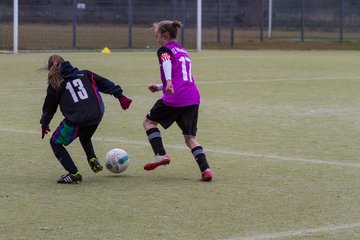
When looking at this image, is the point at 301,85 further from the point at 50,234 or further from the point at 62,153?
the point at 50,234

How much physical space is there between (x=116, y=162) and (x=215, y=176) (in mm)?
919

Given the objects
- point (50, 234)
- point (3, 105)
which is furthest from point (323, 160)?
point (3, 105)

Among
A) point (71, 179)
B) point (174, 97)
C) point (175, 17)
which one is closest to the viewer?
point (71, 179)

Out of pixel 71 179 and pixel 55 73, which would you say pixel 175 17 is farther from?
pixel 71 179

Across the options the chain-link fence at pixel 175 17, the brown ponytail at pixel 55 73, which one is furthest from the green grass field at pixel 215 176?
the chain-link fence at pixel 175 17

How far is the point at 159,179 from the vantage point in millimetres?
8266

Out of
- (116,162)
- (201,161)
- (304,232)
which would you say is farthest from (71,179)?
(304,232)

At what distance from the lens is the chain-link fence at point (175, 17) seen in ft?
109

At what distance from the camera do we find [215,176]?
839cm

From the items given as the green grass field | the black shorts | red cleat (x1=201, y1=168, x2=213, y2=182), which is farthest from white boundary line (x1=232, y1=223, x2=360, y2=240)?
the black shorts

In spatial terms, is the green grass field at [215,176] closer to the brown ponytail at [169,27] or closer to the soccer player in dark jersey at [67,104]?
the soccer player in dark jersey at [67,104]

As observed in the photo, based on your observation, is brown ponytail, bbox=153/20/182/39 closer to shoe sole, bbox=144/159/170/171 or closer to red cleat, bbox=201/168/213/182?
shoe sole, bbox=144/159/170/171

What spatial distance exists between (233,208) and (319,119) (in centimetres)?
601

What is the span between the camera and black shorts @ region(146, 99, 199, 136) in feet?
27.5
